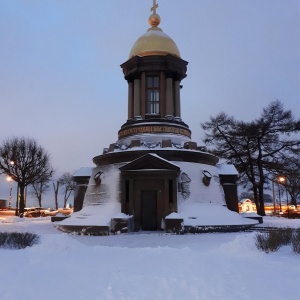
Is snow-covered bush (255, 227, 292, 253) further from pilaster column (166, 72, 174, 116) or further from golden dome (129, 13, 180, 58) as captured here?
A: golden dome (129, 13, 180, 58)

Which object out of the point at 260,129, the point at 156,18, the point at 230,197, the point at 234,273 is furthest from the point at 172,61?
the point at 234,273

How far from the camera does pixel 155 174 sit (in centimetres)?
2217

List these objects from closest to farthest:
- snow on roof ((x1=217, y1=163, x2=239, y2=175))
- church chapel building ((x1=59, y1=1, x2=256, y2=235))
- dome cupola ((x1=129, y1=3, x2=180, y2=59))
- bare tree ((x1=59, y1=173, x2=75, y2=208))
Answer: church chapel building ((x1=59, y1=1, x2=256, y2=235)), snow on roof ((x1=217, y1=163, x2=239, y2=175)), dome cupola ((x1=129, y1=3, x2=180, y2=59)), bare tree ((x1=59, y1=173, x2=75, y2=208))

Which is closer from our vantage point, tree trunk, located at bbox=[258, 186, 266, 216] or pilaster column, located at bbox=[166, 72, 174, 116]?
pilaster column, located at bbox=[166, 72, 174, 116]

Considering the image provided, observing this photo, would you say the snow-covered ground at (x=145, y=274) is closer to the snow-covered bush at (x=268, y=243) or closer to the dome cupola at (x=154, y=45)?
the snow-covered bush at (x=268, y=243)

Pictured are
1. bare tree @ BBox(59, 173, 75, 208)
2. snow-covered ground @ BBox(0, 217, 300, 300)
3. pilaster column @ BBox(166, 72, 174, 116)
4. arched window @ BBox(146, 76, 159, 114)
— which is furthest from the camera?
bare tree @ BBox(59, 173, 75, 208)

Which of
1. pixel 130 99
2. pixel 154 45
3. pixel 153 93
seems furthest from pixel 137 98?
pixel 154 45

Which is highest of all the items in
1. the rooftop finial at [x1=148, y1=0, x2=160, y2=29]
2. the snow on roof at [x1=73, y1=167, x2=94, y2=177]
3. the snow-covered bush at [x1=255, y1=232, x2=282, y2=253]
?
the rooftop finial at [x1=148, y1=0, x2=160, y2=29]

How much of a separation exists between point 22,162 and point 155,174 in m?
29.1

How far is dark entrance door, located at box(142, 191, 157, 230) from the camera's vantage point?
22.4m

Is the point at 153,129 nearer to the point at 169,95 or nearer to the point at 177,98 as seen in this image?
the point at 169,95

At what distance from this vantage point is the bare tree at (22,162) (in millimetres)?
44906

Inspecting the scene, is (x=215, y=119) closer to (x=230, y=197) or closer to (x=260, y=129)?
(x=260, y=129)

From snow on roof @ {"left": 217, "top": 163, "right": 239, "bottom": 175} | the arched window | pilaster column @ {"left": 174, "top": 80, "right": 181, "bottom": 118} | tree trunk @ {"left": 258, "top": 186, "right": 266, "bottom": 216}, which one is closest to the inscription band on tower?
pilaster column @ {"left": 174, "top": 80, "right": 181, "bottom": 118}
